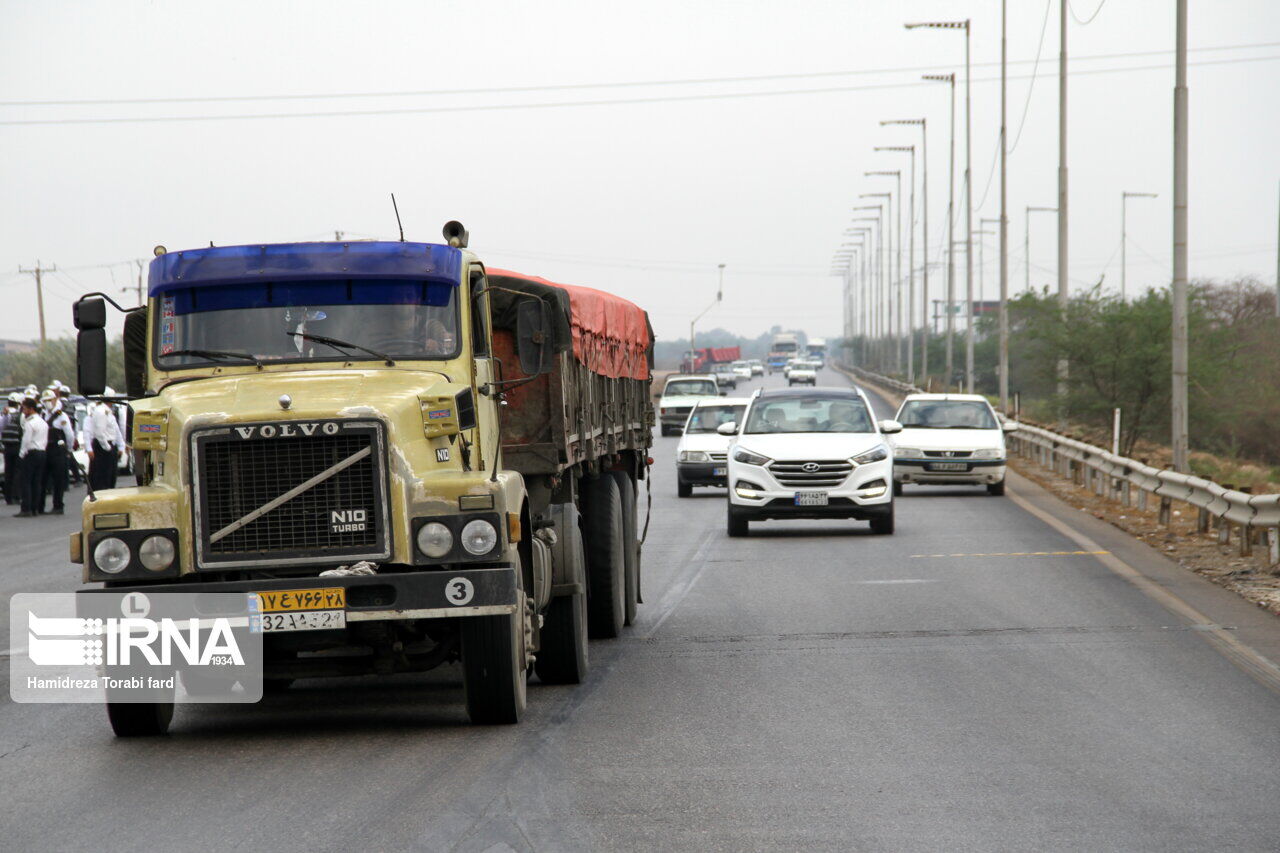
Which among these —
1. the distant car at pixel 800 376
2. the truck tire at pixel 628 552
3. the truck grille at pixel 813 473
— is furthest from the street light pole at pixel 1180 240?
the distant car at pixel 800 376

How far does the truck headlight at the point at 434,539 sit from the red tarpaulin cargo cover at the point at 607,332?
213 cm

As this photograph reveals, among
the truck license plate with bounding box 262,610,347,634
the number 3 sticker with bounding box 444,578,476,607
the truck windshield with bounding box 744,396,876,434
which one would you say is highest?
the truck windshield with bounding box 744,396,876,434

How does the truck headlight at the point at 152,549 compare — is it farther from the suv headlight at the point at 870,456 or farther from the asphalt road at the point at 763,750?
the suv headlight at the point at 870,456

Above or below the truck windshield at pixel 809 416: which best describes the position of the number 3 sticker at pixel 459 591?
below

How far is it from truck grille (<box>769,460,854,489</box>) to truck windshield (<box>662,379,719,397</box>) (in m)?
36.1

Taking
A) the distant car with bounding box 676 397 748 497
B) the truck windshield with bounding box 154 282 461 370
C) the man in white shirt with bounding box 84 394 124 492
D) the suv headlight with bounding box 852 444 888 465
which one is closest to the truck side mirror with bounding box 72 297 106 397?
the truck windshield with bounding box 154 282 461 370

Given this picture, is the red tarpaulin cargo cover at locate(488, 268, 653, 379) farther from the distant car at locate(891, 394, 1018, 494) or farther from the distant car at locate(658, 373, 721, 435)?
the distant car at locate(658, 373, 721, 435)

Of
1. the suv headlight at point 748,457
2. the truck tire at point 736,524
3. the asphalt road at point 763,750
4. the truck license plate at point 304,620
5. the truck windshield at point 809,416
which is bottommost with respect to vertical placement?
the truck tire at point 736,524

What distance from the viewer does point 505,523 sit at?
28.3ft

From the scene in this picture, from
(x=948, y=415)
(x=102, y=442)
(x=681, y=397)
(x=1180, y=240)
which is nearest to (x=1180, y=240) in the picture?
(x=1180, y=240)

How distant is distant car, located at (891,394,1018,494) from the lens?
94.0 ft

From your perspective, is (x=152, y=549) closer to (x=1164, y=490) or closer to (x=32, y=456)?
(x=1164, y=490)

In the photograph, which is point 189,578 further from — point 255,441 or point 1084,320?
point 1084,320

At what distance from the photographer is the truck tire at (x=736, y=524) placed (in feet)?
69.2
